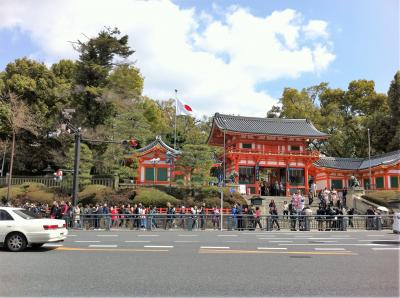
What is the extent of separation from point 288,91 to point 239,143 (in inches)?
795

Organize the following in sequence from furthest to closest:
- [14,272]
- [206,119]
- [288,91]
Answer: [206,119] → [288,91] → [14,272]

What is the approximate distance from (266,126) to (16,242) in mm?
36321

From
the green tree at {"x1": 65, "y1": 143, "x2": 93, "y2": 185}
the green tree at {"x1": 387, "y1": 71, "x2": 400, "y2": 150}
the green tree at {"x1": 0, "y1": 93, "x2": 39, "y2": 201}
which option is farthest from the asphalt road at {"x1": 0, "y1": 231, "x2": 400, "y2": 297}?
the green tree at {"x1": 387, "y1": 71, "x2": 400, "y2": 150}

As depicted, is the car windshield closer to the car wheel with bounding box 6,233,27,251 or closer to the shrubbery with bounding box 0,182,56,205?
the car wheel with bounding box 6,233,27,251

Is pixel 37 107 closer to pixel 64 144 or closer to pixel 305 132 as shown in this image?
pixel 64 144

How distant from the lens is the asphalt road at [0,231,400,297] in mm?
7164

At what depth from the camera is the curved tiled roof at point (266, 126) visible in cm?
4367

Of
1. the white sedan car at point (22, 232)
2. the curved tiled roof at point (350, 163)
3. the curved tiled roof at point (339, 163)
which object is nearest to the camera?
the white sedan car at point (22, 232)

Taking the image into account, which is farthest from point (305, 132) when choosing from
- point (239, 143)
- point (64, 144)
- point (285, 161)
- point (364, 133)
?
point (64, 144)

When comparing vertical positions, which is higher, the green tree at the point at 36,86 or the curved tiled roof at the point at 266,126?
the green tree at the point at 36,86

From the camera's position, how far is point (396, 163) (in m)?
42.2

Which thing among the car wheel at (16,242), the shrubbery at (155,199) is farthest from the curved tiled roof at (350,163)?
the car wheel at (16,242)

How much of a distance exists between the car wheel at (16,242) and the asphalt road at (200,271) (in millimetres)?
294

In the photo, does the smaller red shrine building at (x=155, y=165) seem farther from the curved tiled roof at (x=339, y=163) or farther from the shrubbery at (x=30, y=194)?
the curved tiled roof at (x=339, y=163)
